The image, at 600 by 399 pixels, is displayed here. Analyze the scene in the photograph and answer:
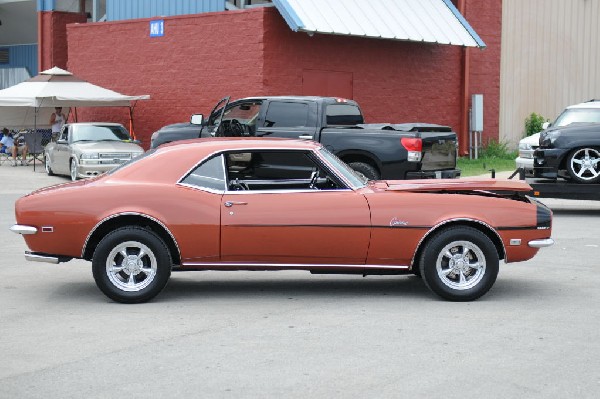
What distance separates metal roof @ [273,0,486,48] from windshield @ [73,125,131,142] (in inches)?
186

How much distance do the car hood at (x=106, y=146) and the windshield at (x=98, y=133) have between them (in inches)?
12.8

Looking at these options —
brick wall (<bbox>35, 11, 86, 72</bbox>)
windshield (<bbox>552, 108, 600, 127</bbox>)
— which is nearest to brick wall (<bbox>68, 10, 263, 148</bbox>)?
brick wall (<bbox>35, 11, 86, 72</bbox>)

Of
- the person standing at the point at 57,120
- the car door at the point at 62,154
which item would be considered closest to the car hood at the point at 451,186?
the car door at the point at 62,154

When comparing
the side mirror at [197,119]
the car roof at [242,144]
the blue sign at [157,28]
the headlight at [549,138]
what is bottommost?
the car roof at [242,144]

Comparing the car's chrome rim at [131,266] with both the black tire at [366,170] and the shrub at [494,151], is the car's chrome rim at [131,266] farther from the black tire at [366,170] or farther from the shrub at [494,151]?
the shrub at [494,151]

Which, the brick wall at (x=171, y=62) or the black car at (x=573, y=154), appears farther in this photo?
the brick wall at (x=171, y=62)

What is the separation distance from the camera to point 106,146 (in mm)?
23438

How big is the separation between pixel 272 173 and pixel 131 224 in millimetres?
1518

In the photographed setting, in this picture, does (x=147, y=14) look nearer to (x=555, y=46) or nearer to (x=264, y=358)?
(x=555, y=46)

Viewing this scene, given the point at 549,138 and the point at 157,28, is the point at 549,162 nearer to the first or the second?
the point at 549,138

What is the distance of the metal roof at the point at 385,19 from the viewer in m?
24.0

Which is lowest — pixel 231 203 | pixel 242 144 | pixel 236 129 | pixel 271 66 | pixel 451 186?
pixel 231 203

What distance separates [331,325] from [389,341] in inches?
27.4

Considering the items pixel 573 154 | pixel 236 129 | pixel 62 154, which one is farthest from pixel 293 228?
pixel 62 154
